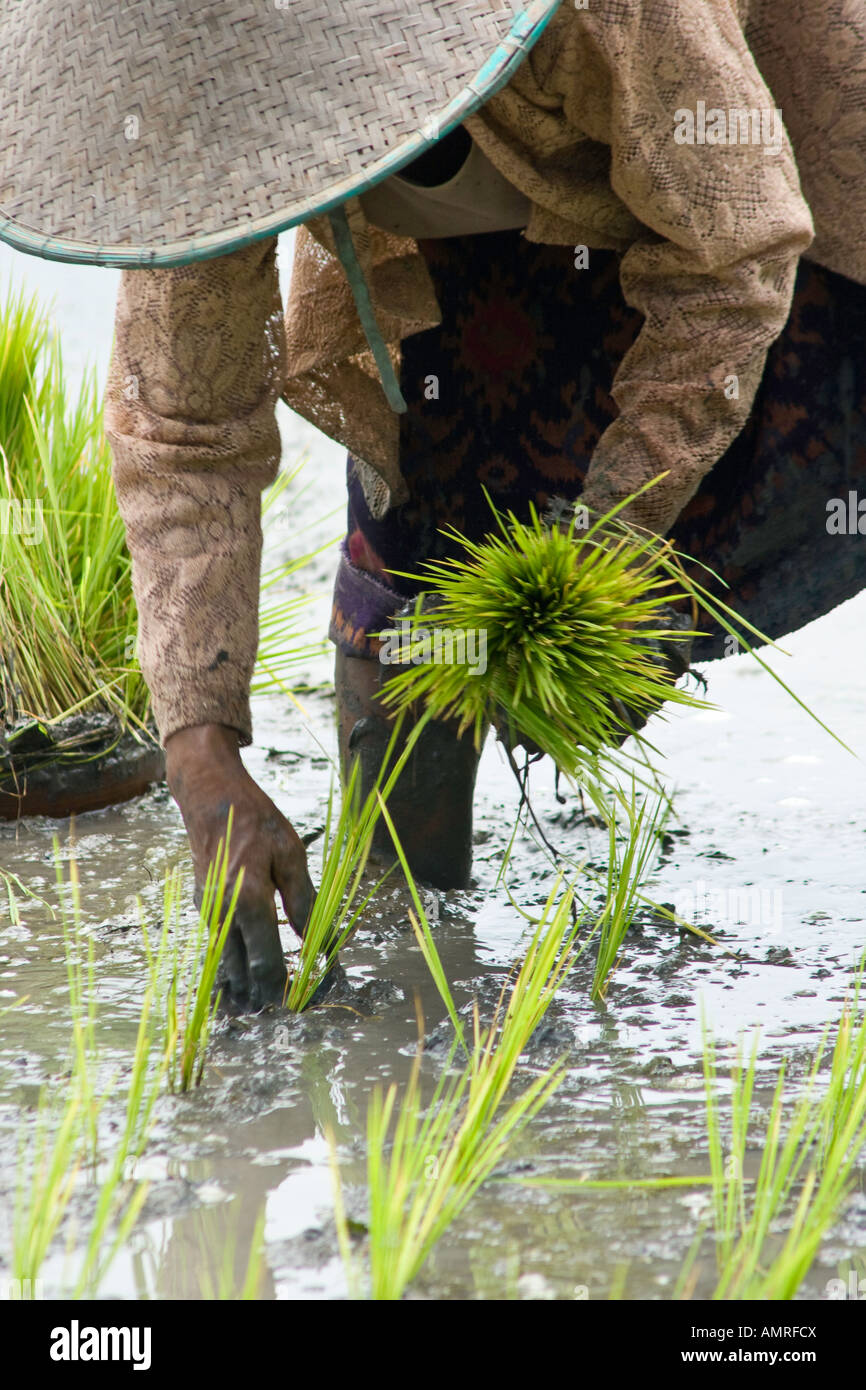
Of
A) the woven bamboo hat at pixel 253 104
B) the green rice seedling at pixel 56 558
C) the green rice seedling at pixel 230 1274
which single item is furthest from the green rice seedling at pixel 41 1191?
the green rice seedling at pixel 56 558

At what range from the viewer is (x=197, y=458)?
76.1 inches

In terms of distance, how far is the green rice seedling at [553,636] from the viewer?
176 cm

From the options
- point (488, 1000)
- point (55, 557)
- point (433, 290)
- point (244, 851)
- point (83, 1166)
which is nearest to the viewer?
point (83, 1166)

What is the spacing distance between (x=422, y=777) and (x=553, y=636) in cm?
79

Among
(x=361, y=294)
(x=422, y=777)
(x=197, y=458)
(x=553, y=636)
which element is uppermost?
(x=361, y=294)

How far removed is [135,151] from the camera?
1.51m

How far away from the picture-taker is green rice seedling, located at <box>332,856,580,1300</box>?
1.31 meters

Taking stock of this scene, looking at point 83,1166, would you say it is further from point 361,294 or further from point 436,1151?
point 361,294

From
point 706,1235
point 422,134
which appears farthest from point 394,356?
point 706,1235

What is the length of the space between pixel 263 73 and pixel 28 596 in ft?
5.59

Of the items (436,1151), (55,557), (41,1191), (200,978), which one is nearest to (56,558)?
(55,557)

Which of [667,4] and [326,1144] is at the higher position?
[667,4]

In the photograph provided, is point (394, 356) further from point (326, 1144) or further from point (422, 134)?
point (326, 1144)
